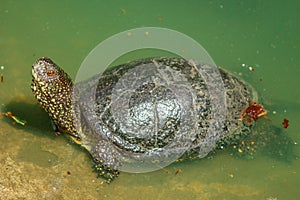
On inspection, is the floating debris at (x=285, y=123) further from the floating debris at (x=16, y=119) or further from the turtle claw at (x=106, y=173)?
the floating debris at (x=16, y=119)

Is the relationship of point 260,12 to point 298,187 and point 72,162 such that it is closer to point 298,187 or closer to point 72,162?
point 298,187

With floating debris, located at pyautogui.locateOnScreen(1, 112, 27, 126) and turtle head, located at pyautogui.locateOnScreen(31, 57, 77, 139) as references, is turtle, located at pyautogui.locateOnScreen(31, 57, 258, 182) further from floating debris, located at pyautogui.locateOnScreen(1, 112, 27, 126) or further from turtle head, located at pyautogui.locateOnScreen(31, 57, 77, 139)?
floating debris, located at pyautogui.locateOnScreen(1, 112, 27, 126)

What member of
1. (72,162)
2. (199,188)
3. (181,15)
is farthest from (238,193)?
(181,15)

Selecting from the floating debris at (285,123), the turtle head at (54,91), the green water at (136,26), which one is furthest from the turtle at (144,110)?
the floating debris at (285,123)

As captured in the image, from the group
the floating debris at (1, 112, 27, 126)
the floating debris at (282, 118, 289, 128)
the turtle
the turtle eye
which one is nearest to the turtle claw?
the turtle

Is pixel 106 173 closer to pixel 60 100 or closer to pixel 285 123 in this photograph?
pixel 60 100

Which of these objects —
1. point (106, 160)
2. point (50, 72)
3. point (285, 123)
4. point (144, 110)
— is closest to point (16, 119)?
point (50, 72)

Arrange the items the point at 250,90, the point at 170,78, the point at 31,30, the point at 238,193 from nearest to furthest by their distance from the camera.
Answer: the point at 170,78 → the point at 238,193 → the point at 250,90 → the point at 31,30
